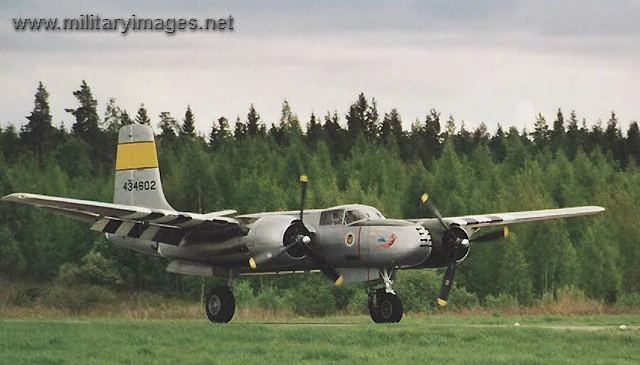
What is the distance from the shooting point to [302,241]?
35156 mm

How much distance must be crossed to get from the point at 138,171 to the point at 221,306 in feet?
23.7

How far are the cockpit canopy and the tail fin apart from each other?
7.91 meters

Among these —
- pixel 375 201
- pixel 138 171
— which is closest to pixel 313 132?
pixel 375 201

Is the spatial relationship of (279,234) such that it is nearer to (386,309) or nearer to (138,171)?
(386,309)

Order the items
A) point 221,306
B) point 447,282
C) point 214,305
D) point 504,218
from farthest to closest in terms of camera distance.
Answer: point 504,218 → point 214,305 → point 221,306 → point 447,282

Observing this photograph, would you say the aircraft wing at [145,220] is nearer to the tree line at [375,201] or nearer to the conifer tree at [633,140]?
the tree line at [375,201]

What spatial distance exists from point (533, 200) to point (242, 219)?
1371 inches

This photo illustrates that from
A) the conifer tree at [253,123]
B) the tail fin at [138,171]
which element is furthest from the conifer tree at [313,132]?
the tail fin at [138,171]

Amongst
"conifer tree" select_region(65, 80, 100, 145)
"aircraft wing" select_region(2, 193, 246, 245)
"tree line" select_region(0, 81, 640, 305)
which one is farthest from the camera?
"conifer tree" select_region(65, 80, 100, 145)

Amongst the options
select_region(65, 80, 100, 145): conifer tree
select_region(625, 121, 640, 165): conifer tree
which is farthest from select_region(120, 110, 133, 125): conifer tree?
select_region(625, 121, 640, 165): conifer tree

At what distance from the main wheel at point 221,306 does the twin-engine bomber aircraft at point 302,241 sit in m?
0.03

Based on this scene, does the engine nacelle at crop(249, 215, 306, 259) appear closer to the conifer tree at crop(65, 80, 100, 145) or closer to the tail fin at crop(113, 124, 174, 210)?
the tail fin at crop(113, 124, 174, 210)

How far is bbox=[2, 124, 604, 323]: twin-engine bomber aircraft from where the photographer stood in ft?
113

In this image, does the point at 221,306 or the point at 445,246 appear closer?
the point at 445,246
